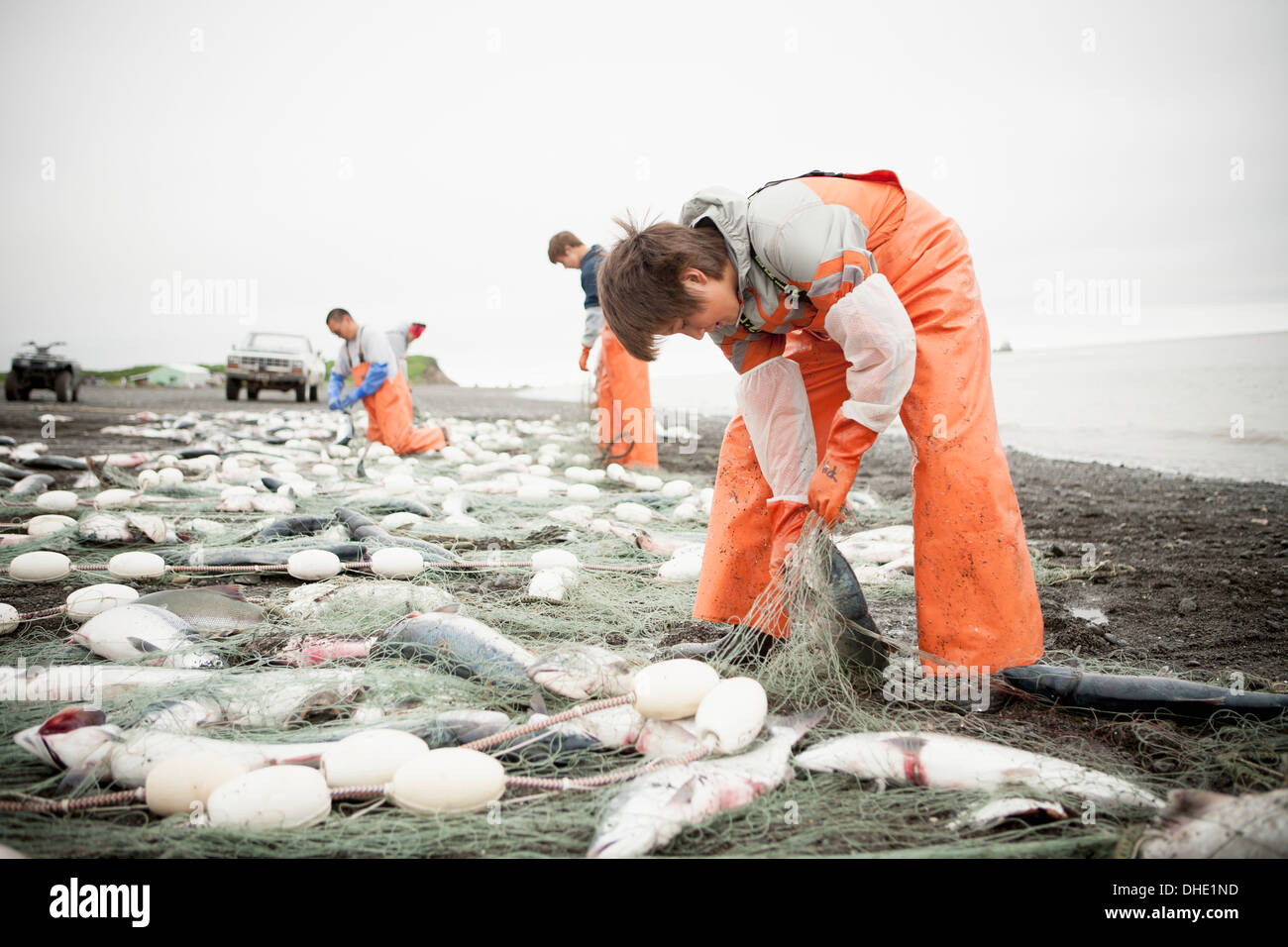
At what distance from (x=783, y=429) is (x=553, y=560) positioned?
1.58m

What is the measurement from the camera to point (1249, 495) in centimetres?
593

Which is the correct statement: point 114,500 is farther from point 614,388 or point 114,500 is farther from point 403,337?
point 403,337

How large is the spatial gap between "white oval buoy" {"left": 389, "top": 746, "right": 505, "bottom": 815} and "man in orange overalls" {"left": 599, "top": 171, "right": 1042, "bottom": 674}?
3.44 ft

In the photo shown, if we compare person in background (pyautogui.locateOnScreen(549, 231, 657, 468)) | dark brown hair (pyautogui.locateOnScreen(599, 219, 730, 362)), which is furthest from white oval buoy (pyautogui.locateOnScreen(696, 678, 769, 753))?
person in background (pyautogui.locateOnScreen(549, 231, 657, 468))

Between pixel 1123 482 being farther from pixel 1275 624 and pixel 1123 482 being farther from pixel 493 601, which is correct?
pixel 493 601

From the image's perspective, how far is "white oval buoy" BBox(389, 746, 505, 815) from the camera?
5.41ft

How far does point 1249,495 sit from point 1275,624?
3590 millimetres

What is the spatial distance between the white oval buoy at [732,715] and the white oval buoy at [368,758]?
665 millimetres

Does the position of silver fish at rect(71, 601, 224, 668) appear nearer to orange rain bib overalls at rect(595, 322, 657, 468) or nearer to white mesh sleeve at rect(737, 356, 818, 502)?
white mesh sleeve at rect(737, 356, 818, 502)

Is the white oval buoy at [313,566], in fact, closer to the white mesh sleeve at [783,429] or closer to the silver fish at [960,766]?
the white mesh sleeve at [783,429]

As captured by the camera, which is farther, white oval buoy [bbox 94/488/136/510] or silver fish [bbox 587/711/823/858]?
white oval buoy [bbox 94/488/136/510]

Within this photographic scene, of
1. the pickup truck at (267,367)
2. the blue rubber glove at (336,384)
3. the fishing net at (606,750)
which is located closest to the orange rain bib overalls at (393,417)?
the blue rubber glove at (336,384)

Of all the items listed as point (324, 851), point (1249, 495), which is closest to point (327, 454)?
point (324, 851)

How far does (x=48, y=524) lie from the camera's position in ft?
13.8
